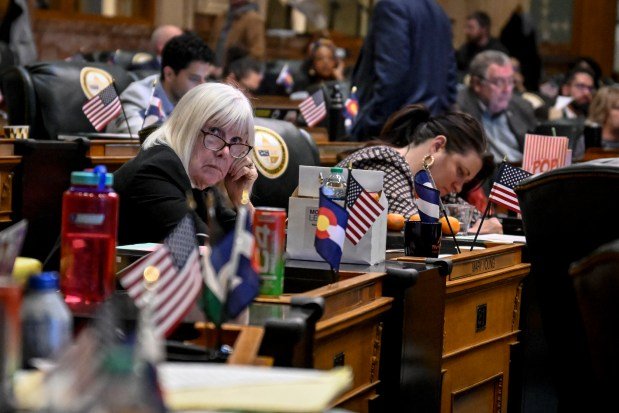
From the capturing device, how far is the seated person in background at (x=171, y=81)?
6039 mm

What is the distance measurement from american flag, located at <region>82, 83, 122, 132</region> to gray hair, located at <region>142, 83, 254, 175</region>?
2.12m

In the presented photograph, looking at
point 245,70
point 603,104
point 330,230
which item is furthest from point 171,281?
point 245,70

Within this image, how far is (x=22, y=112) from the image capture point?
615 cm

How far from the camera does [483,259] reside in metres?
3.60

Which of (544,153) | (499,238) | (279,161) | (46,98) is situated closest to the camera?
(499,238)

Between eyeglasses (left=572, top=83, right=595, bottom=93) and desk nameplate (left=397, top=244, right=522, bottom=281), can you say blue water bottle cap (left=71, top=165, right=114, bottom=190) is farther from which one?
Answer: eyeglasses (left=572, top=83, right=595, bottom=93)

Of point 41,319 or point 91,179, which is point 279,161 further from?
point 41,319

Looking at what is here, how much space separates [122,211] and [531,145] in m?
2.16

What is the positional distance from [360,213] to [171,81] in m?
Answer: 3.43

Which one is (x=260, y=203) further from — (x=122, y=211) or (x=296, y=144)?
(x=122, y=211)

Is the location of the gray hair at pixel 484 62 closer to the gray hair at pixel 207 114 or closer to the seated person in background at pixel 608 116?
the seated person in background at pixel 608 116

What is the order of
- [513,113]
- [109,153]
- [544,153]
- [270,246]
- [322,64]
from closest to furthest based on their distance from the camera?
[270,246], [544,153], [109,153], [513,113], [322,64]

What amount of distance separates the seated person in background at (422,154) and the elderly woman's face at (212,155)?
68 cm

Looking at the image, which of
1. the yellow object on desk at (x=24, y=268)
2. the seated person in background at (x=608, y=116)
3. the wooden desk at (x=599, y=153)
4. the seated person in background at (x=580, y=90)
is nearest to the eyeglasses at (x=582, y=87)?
the seated person in background at (x=580, y=90)
